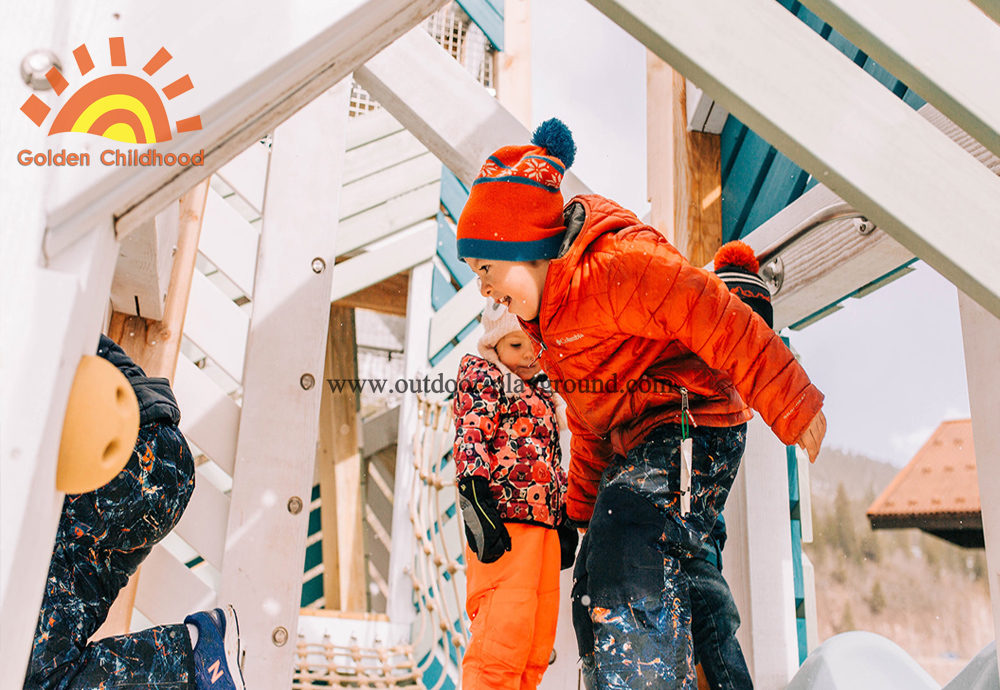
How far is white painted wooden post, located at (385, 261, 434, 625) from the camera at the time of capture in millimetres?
2891

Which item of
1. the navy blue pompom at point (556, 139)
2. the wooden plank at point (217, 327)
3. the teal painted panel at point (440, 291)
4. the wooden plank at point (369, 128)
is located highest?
the wooden plank at point (369, 128)

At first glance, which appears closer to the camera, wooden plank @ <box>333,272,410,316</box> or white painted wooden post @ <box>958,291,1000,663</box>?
white painted wooden post @ <box>958,291,1000,663</box>

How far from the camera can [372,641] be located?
2.78 meters

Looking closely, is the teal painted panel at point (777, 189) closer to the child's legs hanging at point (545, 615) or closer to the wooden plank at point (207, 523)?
the child's legs hanging at point (545, 615)

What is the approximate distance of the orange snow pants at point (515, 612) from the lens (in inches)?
55.2

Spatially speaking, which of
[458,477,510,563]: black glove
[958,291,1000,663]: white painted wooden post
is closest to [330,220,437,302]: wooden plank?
[458,477,510,563]: black glove

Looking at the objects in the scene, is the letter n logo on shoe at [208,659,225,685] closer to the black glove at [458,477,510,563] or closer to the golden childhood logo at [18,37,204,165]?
the black glove at [458,477,510,563]

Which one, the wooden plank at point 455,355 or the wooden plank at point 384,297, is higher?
the wooden plank at point 384,297

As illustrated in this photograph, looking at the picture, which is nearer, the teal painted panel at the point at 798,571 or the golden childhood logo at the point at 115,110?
the golden childhood logo at the point at 115,110

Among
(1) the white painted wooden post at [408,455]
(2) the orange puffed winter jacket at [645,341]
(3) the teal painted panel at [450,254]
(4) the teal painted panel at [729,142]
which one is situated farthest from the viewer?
(3) the teal painted panel at [450,254]

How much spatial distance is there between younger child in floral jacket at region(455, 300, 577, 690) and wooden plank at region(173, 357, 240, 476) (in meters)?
0.45

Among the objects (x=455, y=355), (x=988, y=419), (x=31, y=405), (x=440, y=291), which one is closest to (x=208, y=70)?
(x=31, y=405)

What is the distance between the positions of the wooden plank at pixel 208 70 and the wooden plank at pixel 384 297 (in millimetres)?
2877

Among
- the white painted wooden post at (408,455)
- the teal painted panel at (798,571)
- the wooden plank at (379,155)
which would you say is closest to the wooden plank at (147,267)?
the teal painted panel at (798,571)
